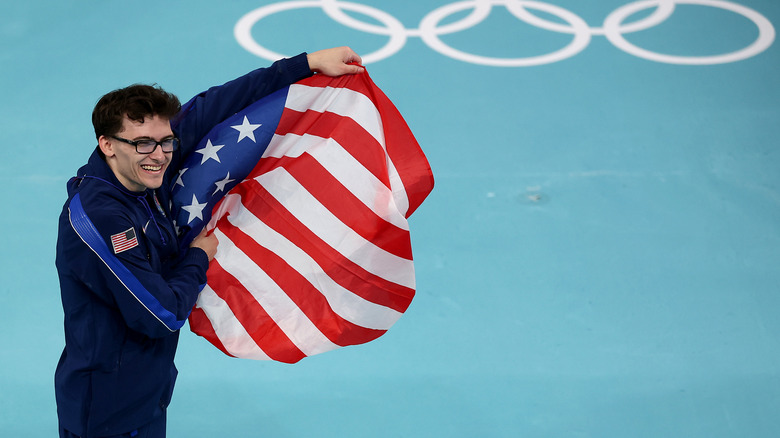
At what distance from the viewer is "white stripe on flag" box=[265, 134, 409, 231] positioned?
3.55 meters

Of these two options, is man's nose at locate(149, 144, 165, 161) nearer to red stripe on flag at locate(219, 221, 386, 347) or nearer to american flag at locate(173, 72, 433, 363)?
american flag at locate(173, 72, 433, 363)

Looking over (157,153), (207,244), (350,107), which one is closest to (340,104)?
(350,107)

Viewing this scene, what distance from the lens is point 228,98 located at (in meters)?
3.57

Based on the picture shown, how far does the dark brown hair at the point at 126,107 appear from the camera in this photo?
2914 millimetres

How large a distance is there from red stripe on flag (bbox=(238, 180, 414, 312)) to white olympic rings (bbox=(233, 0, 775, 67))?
4.19 metres

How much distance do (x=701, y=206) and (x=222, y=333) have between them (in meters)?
3.97

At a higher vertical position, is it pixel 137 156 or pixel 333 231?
pixel 333 231

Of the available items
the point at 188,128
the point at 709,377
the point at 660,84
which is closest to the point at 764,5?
the point at 660,84

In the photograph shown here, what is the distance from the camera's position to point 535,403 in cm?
485

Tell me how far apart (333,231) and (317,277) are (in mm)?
207

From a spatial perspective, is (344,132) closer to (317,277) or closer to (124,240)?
(317,277)

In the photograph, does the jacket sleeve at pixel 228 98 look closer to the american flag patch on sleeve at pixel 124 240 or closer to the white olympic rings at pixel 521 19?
the american flag patch on sleeve at pixel 124 240

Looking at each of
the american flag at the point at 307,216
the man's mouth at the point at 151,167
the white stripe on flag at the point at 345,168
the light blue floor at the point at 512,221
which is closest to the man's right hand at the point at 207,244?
the american flag at the point at 307,216

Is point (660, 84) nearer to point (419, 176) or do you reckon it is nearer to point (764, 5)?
point (764, 5)
